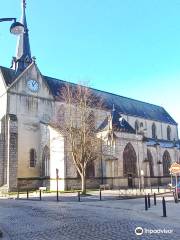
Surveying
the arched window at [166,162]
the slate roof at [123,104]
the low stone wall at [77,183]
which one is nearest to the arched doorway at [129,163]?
the low stone wall at [77,183]

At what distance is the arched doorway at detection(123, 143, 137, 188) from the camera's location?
42156mm

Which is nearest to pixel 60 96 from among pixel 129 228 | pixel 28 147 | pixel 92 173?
pixel 28 147

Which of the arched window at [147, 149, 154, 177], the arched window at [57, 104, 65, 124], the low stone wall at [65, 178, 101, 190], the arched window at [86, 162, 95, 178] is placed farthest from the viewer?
the arched window at [147, 149, 154, 177]

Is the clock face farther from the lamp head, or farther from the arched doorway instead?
the lamp head

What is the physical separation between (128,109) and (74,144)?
80.4ft

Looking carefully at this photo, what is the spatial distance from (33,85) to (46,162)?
33.7 ft

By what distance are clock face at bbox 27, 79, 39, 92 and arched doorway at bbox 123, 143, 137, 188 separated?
14.7 meters

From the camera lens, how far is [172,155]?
180 ft

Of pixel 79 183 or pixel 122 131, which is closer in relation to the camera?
pixel 79 183

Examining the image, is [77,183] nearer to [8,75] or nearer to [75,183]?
[75,183]

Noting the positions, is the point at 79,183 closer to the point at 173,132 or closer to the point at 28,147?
the point at 28,147

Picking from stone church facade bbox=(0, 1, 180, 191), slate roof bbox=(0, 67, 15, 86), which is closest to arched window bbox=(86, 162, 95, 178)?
stone church facade bbox=(0, 1, 180, 191)

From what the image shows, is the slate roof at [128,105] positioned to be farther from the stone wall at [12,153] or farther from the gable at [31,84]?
the stone wall at [12,153]

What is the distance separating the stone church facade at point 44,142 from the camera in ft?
120
